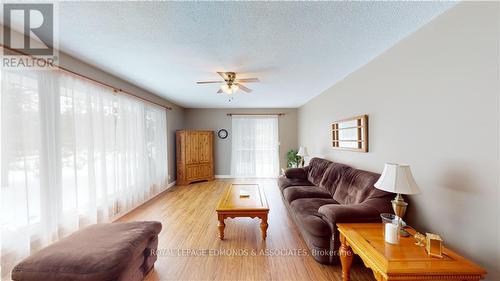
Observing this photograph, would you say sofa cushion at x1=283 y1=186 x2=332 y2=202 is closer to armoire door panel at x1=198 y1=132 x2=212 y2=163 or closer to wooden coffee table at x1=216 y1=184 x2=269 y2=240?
wooden coffee table at x1=216 y1=184 x2=269 y2=240

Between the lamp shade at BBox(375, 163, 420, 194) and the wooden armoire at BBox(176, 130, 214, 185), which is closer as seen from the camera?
the lamp shade at BBox(375, 163, 420, 194)

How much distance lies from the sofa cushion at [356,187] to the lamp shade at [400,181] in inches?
23.8

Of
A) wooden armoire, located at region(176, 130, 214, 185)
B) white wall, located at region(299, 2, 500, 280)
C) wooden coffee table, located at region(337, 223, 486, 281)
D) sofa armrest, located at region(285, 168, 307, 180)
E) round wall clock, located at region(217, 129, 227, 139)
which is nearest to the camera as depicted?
wooden coffee table, located at region(337, 223, 486, 281)

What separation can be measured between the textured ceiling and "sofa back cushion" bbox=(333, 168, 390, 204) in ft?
4.98

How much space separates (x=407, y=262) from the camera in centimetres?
124

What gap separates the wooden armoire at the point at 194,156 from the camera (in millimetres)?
5535

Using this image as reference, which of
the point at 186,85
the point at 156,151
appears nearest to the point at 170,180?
the point at 156,151

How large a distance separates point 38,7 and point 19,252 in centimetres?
222

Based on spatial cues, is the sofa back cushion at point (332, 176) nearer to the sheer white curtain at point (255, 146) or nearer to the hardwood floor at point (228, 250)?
the hardwood floor at point (228, 250)

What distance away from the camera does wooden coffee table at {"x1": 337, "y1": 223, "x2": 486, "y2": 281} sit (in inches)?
46.1

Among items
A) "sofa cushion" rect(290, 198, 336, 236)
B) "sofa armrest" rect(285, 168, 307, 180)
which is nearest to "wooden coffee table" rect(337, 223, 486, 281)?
"sofa cushion" rect(290, 198, 336, 236)

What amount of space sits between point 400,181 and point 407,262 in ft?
1.86

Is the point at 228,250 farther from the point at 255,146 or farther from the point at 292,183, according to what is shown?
the point at 255,146

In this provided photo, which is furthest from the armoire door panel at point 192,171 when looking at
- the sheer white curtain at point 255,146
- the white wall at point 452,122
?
the white wall at point 452,122
